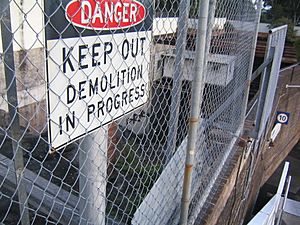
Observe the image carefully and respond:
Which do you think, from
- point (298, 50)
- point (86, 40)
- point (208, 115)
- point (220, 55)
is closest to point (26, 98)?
point (86, 40)

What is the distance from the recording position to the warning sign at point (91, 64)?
97cm

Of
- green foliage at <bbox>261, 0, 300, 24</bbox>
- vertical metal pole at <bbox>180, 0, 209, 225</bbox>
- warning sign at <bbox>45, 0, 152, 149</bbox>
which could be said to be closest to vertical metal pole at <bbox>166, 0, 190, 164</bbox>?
vertical metal pole at <bbox>180, 0, 209, 225</bbox>

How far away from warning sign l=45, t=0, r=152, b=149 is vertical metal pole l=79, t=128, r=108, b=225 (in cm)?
12

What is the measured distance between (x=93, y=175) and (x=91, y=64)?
510 millimetres

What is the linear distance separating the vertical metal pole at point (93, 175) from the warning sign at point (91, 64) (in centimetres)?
12

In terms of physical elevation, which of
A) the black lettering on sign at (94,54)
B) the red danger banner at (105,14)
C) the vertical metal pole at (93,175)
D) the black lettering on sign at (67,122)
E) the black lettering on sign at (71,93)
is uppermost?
the red danger banner at (105,14)

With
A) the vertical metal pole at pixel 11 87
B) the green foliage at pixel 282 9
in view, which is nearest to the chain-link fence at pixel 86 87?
the vertical metal pole at pixel 11 87

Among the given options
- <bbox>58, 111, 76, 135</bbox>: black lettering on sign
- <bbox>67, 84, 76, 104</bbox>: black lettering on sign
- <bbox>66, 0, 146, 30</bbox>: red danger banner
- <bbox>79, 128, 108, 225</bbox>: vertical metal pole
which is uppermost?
<bbox>66, 0, 146, 30</bbox>: red danger banner

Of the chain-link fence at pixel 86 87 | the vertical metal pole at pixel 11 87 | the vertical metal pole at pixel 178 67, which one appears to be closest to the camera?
the vertical metal pole at pixel 11 87

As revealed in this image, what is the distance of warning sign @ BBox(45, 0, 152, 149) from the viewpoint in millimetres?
974

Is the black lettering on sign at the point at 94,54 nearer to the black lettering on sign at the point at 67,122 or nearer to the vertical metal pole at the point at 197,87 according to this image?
the black lettering on sign at the point at 67,122

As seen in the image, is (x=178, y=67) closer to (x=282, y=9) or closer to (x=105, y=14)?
(x=105, y=14)

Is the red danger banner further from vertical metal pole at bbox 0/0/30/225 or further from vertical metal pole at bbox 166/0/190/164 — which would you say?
vertical metal pole at bbox 166/0/190/164

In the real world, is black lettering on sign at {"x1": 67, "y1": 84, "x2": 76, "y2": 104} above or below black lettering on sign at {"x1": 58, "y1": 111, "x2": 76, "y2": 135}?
above
